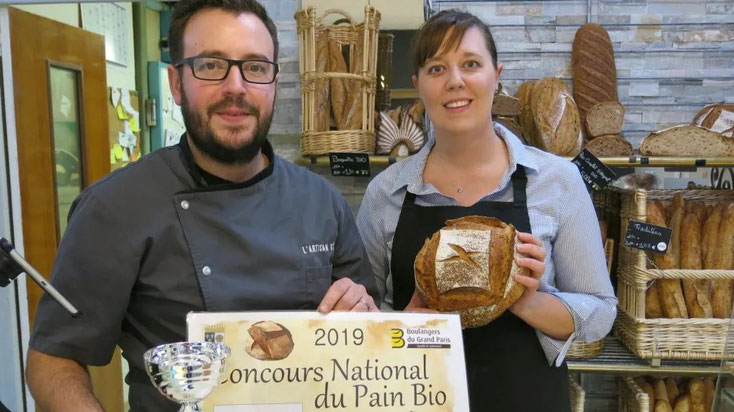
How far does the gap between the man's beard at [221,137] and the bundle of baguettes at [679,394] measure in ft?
6.58

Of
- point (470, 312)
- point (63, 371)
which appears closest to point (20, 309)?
point (63, 371)

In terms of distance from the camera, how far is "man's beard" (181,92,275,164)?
118cm

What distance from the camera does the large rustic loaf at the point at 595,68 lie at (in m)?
2.58

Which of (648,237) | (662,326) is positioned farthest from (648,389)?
(648,237)

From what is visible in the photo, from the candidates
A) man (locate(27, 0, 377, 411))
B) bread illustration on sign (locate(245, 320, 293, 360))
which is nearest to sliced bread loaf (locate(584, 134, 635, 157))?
man (locate(27, 0, 377, 411))

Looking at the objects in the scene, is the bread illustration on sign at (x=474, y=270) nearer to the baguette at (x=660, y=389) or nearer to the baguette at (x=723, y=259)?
the baguette at (x=723, y=259)

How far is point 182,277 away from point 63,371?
270mm

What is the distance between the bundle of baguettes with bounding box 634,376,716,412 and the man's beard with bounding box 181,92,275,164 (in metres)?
2.01

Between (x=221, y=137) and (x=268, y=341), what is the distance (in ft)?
1.39

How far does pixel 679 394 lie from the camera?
2527mm

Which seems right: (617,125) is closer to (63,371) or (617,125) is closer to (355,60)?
(355,60)

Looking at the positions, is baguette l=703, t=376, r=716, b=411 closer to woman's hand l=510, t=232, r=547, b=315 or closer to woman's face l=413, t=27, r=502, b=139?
woman's hand l=510, t=232, r=547, b=315

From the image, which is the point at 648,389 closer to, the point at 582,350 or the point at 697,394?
the point at 697,394

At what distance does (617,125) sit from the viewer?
2445mm
